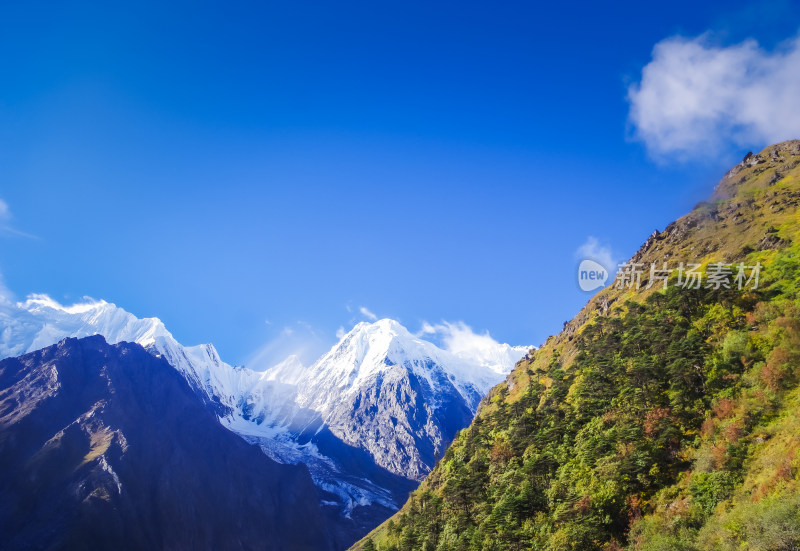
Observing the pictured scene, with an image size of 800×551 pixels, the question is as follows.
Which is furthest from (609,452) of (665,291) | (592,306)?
(592,306)

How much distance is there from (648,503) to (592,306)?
85.6 m

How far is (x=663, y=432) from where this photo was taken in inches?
2500

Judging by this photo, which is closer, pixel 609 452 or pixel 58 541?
pixel 609 452

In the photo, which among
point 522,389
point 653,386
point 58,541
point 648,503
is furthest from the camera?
point 58,541

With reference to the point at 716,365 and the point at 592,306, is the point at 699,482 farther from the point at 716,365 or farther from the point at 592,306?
the point at 592,306

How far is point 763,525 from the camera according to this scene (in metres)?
42.5

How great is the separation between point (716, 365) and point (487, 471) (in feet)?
147

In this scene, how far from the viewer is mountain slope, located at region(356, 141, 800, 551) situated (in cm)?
5197

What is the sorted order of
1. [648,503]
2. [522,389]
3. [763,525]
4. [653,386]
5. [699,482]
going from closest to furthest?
[763,525]
[699,482]
[648,503]
[653,386]
[522,389]

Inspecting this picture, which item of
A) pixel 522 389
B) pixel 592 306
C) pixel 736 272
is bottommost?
pixel 522 389

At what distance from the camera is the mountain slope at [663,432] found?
5197cm

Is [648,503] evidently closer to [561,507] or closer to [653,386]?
[561,507]

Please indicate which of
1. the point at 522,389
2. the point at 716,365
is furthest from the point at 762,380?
the point at 522,389

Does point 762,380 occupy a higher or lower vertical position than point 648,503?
higher
